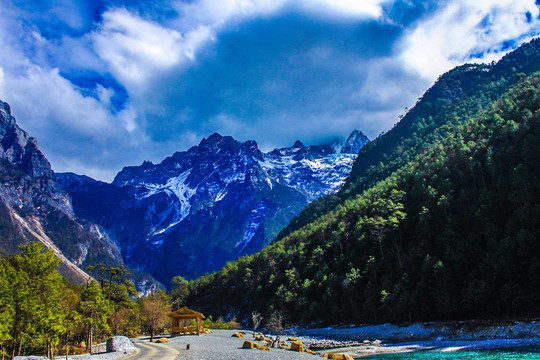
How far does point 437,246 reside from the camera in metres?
77.2

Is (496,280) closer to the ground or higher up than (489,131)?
closer to the ground

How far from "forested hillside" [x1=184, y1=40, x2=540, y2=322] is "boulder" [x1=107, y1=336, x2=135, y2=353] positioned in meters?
52.8

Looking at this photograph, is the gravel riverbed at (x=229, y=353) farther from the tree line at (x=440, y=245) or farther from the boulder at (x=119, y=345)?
the tree line at (x=440, y=245)

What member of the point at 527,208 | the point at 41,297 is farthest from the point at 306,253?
the point at 41,297

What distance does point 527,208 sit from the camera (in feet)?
207

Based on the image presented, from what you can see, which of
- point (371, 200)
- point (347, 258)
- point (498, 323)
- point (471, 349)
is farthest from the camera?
point (371, 200)

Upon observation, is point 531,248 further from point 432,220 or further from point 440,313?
point 432,220

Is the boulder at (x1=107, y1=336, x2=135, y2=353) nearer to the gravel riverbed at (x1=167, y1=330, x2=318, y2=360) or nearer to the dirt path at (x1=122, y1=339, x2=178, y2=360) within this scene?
the dirt path at (x1=122, y1=339, x2=178, y2=360)

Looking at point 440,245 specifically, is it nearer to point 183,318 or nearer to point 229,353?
point 229,353

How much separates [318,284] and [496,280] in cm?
5169

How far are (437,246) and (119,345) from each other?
215 ft

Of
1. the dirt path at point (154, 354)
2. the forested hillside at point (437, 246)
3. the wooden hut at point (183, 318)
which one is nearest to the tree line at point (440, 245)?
the forested hillside at point (437, 246)

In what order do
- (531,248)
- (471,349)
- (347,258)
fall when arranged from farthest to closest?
(347,258), (531,248), (471,349)

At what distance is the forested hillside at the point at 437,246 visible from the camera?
60.7 m
